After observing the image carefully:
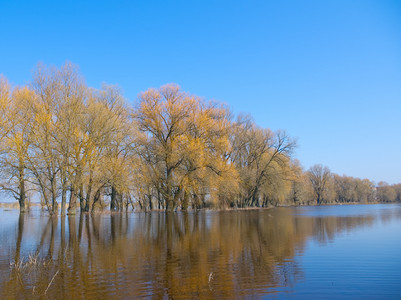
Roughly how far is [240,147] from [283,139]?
26.5 feet

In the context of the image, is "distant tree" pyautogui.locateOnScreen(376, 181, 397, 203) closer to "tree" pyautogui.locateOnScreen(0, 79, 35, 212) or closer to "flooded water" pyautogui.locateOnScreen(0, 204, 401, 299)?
"flooded water" pyautogui.locateOnScreen(0, 204, 401, 299)

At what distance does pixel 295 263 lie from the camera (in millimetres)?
9094

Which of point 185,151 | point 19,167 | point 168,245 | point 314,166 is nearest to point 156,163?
point 185,151

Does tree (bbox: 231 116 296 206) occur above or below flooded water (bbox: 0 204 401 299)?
above

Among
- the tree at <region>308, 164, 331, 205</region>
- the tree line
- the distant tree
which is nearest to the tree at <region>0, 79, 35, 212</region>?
the tree line

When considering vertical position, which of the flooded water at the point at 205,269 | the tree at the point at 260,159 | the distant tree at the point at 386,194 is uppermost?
the tree at the point at 260,159

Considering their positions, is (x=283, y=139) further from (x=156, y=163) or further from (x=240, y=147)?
(x=156, y=163)

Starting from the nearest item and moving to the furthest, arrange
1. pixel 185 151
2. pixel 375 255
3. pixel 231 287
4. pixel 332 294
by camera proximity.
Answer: pixel 332 294, pixel 231 287, pixel 375 255, pixel 185 151

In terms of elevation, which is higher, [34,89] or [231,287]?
[34,89]

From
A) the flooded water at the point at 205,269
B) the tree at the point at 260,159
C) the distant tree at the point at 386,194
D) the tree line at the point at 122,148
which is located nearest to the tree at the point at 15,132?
the tree line at the point at 122,148

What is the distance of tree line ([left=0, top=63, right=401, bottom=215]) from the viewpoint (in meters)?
30.4

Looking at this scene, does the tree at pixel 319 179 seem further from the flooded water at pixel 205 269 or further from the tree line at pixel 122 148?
the flooded water at pixel 205 269

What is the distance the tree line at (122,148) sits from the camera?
30359 millimetres

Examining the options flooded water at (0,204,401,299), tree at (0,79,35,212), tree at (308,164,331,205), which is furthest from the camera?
tree at (308,164,331,205)
